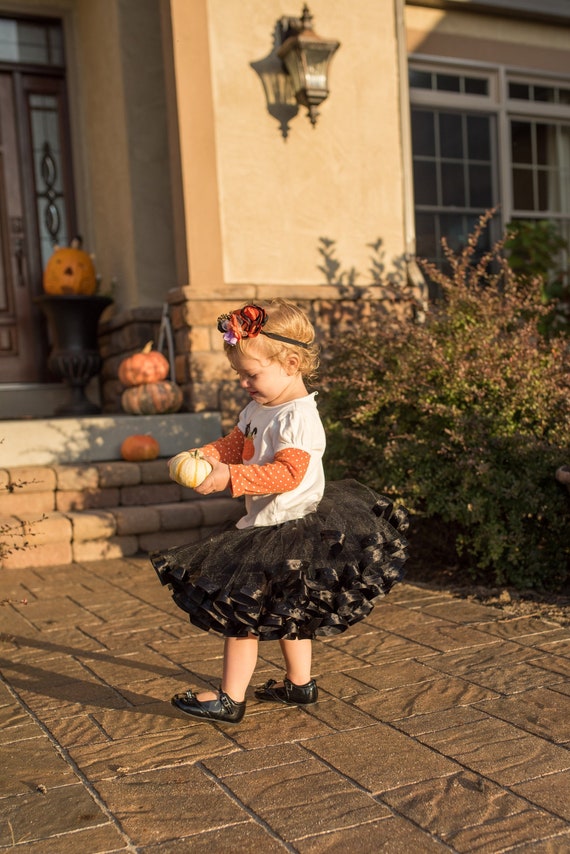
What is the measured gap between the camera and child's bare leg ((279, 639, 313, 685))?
310 centimetres

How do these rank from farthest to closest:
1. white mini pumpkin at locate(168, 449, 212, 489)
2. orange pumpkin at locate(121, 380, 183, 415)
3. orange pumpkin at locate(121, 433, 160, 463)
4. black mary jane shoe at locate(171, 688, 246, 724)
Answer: orange pumpkin at locate(121, 380, 183, 415)
orange pumpkin at locate(121, 433, 160, 463)
black mary jane shoe at locate(171, 688, 246, 724)
white mini pumpkin at locate(168, 449, 212, 489)

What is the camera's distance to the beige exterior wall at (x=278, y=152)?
675 cm

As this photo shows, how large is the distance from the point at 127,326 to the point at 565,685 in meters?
5.27

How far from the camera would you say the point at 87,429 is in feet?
21.4

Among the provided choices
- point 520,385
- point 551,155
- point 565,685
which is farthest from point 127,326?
point 565,685

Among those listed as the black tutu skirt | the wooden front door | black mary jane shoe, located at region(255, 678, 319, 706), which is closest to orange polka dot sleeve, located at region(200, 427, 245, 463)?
the black tutu skirt

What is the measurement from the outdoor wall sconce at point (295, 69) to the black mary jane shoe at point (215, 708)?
5118mm

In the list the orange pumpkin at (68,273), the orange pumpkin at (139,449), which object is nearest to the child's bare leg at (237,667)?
the orange pumpkin at (139,449)

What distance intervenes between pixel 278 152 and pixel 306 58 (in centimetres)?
70

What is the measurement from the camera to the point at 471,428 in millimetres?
4824

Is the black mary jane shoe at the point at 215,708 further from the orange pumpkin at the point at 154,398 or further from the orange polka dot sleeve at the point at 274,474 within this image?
the orange pumpkin at the point at 154,398

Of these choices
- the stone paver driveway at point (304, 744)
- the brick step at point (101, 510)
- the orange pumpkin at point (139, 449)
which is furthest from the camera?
the orange pumpkin at point (139, 449)

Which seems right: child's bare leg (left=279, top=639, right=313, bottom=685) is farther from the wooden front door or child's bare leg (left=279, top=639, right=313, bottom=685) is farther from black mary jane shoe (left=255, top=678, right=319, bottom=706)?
the wooden front door

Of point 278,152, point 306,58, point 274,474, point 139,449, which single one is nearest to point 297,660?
point 274,474
